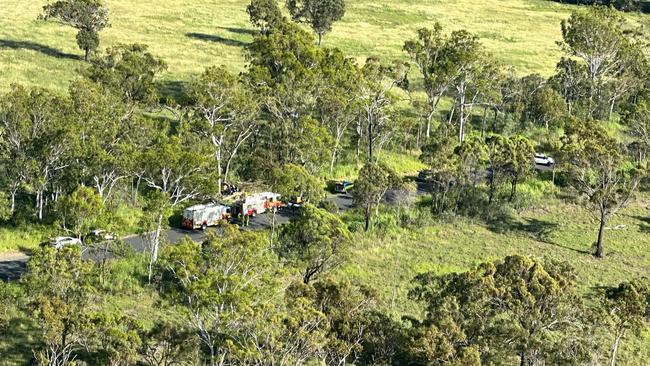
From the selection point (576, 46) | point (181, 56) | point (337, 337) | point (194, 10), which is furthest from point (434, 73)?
point (194, 10)

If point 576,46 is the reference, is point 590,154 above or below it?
below

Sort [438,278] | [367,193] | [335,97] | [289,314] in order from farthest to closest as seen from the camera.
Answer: [335,97] < [367,193] < [438,278] < [289,314]

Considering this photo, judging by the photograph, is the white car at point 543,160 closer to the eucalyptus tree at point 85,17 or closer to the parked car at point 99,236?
the parked car at point 99,236

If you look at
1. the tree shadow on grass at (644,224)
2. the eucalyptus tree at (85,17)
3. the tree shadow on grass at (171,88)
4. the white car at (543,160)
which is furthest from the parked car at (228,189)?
the eucalyptus tree at (85,17)

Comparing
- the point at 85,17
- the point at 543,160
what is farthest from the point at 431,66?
the point at 85,17

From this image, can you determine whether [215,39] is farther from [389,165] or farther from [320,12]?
[389,165]

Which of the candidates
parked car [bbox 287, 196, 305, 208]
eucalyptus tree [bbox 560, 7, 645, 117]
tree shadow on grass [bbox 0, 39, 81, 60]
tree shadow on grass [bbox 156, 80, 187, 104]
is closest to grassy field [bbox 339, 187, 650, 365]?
parked car [bbox 287, 196, 305, 208]

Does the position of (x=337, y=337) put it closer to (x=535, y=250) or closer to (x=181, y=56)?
(x=535, y=250)
